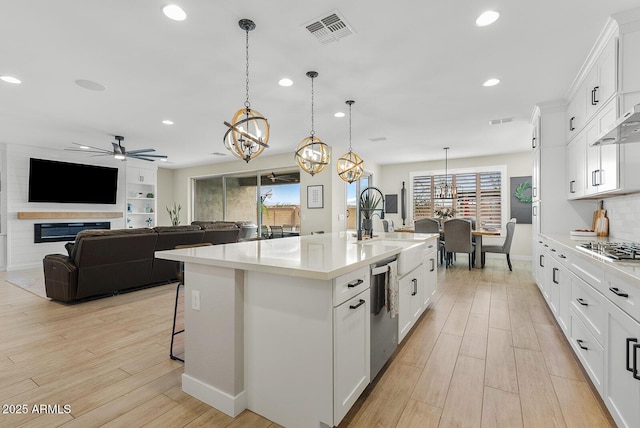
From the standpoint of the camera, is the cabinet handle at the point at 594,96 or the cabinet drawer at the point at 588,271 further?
the cabinet handle at the point at 594,96

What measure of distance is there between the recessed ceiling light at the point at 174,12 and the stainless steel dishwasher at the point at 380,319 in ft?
7.53

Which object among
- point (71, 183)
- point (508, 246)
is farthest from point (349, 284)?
point (71, 183)

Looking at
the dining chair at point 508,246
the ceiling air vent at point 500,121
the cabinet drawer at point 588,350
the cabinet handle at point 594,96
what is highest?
the ceiling air vent at point 500,121

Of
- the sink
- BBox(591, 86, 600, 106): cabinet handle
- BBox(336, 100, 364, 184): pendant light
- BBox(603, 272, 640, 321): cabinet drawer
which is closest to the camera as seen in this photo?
BBox(603, 272, 640, 321): cabinet drawer

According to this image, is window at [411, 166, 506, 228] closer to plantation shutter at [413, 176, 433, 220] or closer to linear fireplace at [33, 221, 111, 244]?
plantation shutter at [413, 176, 433, 220]

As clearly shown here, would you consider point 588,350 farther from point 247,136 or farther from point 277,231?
point 277,231

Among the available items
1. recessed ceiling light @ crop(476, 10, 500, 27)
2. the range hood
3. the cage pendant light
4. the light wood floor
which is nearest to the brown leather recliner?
the light wood floor

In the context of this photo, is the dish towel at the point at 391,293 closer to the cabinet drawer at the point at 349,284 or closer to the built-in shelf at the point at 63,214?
the cabinet drawer at the point at 349,284

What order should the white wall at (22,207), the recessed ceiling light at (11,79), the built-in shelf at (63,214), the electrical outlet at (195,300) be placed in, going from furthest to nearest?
1. the built-in shelf at (63,214)
2. the white wall at (22,207)
3. the recessed ceiling light at (11,79)
4. the electrical outlet at (195,300)

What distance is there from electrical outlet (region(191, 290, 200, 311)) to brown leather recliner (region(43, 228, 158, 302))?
2.78 m

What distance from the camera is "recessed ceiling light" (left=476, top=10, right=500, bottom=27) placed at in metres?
2.24

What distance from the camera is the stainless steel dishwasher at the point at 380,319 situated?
1.92m

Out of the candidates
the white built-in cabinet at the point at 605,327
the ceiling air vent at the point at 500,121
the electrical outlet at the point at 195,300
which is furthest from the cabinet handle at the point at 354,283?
the ceiling air vent at the point at 500,121

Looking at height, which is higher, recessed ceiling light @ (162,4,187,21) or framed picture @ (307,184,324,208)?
recessed ceiling light @ (162,4,187,21)
